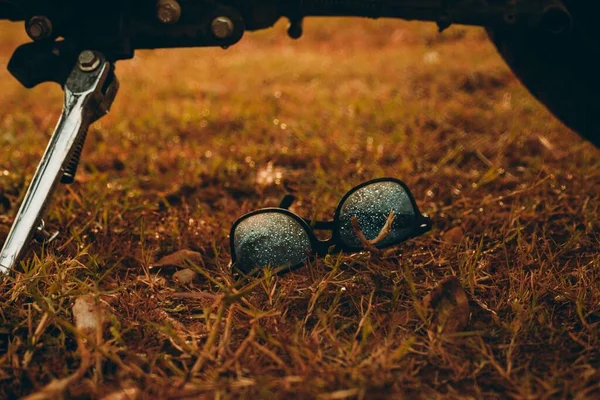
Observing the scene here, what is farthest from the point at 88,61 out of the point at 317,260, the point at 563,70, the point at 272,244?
the point at 563,70

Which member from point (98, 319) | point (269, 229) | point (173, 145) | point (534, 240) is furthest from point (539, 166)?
point (98, 319)

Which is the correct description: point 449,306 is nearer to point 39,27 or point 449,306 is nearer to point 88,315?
point 88,315

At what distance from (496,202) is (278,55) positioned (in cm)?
260

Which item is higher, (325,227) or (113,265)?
(325,227)

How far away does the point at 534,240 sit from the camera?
5.10 ft

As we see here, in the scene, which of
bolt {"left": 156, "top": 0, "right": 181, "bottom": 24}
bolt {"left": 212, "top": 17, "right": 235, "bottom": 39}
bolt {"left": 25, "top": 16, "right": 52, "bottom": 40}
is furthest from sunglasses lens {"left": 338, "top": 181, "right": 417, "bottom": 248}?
bolt {"left": 25, "top": 16, "right": 52, "bottom": 40}

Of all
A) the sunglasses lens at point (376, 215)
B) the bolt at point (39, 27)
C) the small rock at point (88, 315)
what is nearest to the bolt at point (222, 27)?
the bolt at point (39, 27)

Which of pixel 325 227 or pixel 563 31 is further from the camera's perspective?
pixel 563 31

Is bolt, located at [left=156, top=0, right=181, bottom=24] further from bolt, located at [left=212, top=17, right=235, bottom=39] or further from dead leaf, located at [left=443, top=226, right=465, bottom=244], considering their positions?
dead leaf, located at [left=443, top=226, right=465, bottom=244]

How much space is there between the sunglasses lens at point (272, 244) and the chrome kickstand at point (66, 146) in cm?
45

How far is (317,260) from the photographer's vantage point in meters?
1.45

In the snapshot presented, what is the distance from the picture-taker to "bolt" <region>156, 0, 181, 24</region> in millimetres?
1494

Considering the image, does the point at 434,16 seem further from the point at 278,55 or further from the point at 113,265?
the point at 278,55

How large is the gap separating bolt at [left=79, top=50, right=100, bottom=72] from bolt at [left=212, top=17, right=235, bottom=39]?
Answer: 311 millimetres
